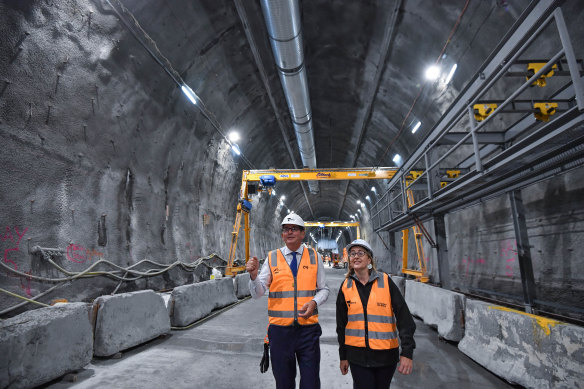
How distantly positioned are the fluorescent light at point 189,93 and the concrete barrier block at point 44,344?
6268 millimetres

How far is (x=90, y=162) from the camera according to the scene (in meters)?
6.20

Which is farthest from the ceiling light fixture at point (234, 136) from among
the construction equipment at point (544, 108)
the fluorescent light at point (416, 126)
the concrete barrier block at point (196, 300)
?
the construction equipment at point (544, 108)

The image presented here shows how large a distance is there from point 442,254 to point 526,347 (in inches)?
156

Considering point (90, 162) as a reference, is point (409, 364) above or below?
below

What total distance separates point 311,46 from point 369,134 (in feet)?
20.1

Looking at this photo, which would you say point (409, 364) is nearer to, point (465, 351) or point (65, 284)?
point (465, 351)

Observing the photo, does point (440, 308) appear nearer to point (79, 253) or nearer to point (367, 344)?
point (367, 344)

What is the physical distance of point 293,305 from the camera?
9.05ft

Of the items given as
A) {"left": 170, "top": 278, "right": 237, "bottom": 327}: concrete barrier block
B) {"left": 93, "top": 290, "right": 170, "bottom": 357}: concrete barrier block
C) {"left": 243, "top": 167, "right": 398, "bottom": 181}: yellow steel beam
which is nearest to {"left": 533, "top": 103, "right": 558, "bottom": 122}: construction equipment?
{"left": 93, "top": 290, "right": 170, "bottom": 357}: concrete barrier block

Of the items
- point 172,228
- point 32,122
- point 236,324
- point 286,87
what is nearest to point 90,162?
point 32,122

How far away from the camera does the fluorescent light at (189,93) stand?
8.44 meters

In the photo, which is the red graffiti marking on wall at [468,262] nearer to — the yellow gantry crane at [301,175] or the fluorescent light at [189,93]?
the yellow gantry crane at [301,175]

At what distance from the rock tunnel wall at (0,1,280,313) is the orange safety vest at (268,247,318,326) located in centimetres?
445

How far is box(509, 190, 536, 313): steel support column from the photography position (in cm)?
454
